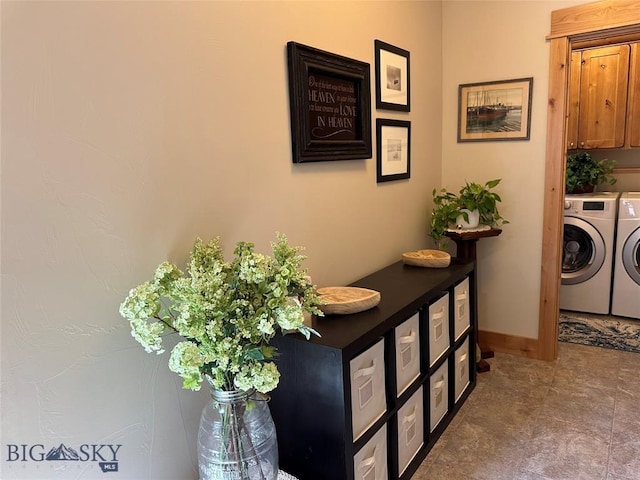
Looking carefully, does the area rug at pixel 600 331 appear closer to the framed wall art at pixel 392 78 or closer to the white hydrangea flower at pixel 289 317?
the framed wall art at pixel 392 78

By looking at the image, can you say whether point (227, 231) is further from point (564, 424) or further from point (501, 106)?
point (501, 106)

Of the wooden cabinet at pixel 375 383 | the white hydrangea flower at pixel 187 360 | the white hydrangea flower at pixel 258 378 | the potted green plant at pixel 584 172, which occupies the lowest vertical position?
the wooden cabinet at pixel 375 383

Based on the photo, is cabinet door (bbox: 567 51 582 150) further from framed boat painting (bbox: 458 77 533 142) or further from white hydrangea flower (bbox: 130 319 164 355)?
white hydrangea flower (bbox: 130 319 164 355)

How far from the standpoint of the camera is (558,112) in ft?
8.59

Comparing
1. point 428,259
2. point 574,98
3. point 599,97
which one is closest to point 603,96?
point 599,97

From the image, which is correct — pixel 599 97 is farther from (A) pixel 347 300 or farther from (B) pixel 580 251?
(A) pixel 347 300

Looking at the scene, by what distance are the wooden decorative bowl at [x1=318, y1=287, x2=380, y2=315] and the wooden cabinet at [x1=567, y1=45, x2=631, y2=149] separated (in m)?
2.92

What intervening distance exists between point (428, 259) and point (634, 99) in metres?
2.61

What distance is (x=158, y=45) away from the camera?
4.19 ft

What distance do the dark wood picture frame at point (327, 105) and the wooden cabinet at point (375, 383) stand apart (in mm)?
641

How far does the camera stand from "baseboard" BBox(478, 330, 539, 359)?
2936mm

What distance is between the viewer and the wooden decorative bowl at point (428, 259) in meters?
2.30

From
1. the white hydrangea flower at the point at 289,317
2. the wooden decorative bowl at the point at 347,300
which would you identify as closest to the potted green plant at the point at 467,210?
the wooden decorative bowl at the point at 347,300

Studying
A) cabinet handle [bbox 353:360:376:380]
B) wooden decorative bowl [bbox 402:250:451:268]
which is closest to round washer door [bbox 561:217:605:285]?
wooden decorative bowl [bbox 402:250:451:268]
